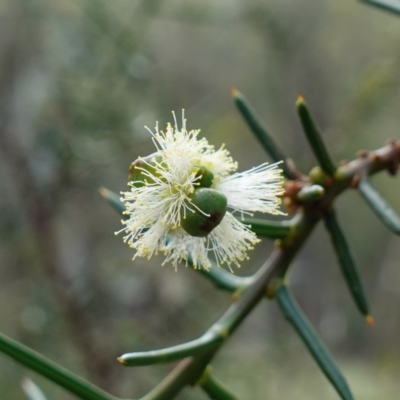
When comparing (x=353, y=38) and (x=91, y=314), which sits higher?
(x=353, y=38)

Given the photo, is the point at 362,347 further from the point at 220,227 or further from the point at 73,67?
the point at 220,227

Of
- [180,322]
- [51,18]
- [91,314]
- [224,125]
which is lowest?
[180,322]

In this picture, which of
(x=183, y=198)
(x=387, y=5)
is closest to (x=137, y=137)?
(x=387, y=5)

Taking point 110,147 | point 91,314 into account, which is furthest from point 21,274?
point 110,147

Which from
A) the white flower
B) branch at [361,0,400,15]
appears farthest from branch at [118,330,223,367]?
branch at [361,0,400,15]

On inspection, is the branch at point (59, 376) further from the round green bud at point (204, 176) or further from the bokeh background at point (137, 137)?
the bokeh background at point (137, 137)

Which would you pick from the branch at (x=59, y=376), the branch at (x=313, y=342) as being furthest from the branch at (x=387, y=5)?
the branch at (x=59, y=376)

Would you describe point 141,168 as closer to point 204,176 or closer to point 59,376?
point 204,176

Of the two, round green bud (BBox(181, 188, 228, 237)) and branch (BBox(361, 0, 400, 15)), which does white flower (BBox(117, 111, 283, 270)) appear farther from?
branch (BBox(361, 0, 400, 15))
